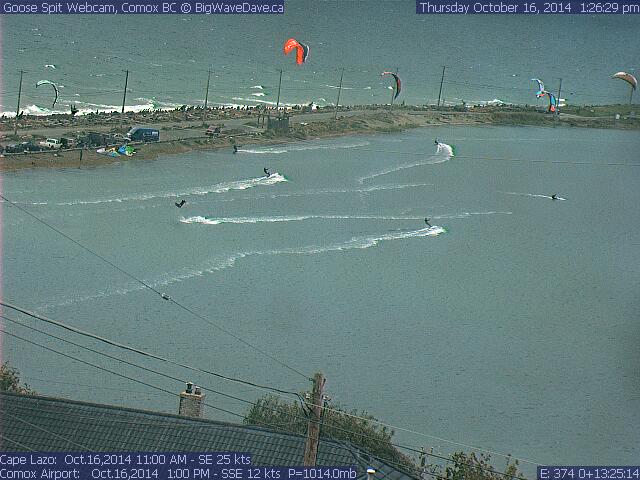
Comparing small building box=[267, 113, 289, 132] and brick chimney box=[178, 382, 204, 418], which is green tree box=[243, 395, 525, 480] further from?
small building box=[267, 113, 289, 132]

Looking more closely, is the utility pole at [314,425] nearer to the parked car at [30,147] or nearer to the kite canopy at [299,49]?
the kite canopy at [299,49]

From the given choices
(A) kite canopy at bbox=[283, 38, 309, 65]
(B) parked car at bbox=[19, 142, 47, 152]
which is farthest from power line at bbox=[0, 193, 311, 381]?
(A) kite canopy at bbox=[283, 38, 309, 65]

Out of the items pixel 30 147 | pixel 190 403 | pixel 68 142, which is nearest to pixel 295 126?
pixel 68 142

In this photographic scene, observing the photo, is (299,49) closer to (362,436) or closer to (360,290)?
(360,290)

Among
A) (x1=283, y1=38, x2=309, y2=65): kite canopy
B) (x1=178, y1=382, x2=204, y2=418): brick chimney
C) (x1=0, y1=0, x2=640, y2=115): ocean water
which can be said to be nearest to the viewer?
(x1=178, y1=382, x2=204, y2=418): brick chimney

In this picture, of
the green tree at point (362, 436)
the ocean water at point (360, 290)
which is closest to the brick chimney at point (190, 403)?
the green tree at point (362, 436)

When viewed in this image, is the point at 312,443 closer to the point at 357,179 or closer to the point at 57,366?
the point at 57,366
